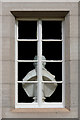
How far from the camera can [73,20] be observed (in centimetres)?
699

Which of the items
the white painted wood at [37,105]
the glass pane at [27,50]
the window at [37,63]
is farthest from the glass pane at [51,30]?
the white painted wood at [37,105]

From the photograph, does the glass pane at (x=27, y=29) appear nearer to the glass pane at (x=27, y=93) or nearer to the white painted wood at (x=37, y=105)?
the glass pane at (x=27, y=93)

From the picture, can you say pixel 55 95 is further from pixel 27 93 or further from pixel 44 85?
pixel 27 93

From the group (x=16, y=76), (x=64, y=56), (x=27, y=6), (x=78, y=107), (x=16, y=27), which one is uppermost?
(x=27, y=6)

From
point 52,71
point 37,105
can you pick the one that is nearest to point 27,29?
point 52,71

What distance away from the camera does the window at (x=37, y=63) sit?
7270 mm

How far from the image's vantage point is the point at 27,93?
7.30 m

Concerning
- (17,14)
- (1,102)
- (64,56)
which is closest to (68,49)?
(64,56)

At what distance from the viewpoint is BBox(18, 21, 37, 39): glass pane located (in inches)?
287

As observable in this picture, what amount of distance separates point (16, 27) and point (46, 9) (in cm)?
85

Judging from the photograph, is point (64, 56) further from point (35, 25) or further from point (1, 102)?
point (1, 102)

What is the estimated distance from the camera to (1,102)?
702cm

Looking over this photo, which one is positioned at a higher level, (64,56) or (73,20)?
(73,20)

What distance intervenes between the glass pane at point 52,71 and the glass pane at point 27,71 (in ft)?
0.79
